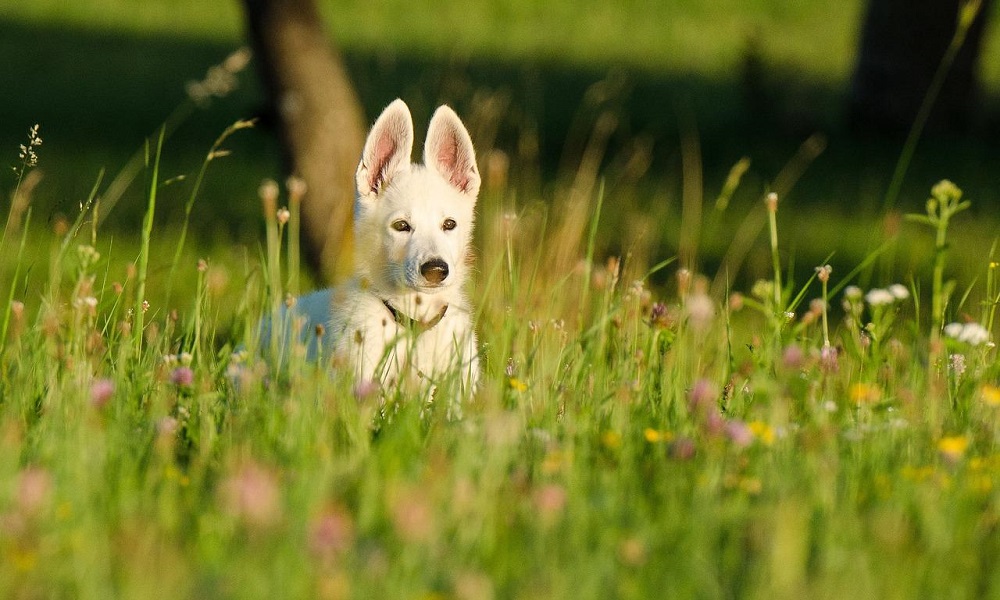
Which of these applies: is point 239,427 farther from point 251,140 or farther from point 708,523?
→ point 251,140

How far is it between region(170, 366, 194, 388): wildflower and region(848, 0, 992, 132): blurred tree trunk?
12.0 metres

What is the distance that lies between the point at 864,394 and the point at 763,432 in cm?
49

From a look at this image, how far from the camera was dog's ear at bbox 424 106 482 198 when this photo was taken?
4.50 meters

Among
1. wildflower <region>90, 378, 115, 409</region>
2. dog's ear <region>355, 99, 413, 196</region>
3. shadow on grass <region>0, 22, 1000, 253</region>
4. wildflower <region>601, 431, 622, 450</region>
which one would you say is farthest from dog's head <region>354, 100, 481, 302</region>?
shadow on grass <region>0, 22, 1000, 253</region>

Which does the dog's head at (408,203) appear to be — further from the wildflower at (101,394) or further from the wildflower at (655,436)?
the wildflower at (101,394)

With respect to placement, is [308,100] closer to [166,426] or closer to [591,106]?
[166,426]

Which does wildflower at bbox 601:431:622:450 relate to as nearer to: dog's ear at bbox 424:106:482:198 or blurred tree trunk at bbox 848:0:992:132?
dog's ear at bbox 424:106:482:198

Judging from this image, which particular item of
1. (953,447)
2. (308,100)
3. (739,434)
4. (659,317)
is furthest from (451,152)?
(308,100)

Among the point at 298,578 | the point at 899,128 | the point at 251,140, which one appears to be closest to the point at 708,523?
the point at 298,578

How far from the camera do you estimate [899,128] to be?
14508 millimetres

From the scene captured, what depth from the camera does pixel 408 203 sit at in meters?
4.48

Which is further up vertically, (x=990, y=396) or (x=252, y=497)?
(x=990, y=396)

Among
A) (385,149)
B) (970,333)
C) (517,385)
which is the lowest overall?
(517,385)

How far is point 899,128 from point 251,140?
747 cm
